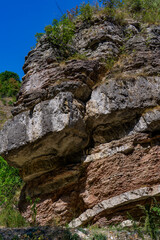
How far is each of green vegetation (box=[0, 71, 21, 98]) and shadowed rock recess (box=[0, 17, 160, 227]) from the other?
47.5 ft

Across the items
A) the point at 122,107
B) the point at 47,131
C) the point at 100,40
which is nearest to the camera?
the point at 47,131

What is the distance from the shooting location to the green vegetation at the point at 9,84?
20.1 m

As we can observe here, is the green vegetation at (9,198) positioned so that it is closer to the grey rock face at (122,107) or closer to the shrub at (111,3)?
the grey rock face at (122,107)

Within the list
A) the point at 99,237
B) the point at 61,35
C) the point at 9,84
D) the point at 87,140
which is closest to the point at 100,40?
the point at 61,35

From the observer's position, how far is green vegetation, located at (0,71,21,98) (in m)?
20.1

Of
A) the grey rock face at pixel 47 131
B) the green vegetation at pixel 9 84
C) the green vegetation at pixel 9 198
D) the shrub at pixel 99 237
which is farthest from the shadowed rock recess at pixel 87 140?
the green vegetation at pixel 9 84

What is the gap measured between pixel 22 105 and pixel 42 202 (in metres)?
2.80

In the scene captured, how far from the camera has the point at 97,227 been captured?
4531 millimetres

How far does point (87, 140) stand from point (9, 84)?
1764cm

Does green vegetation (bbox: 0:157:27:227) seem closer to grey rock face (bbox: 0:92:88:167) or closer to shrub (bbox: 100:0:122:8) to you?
grey rock face (bbox: 0:92:88:167)

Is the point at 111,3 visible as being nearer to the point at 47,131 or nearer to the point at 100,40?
the point at 100,40

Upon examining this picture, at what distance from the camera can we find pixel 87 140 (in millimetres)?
5750

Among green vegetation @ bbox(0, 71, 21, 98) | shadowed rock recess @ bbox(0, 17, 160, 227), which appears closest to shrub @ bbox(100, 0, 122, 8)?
shadowed rock recess @ bbox(0, 17, 160, 227)

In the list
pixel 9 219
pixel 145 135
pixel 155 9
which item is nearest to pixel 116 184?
pixel 145 135
